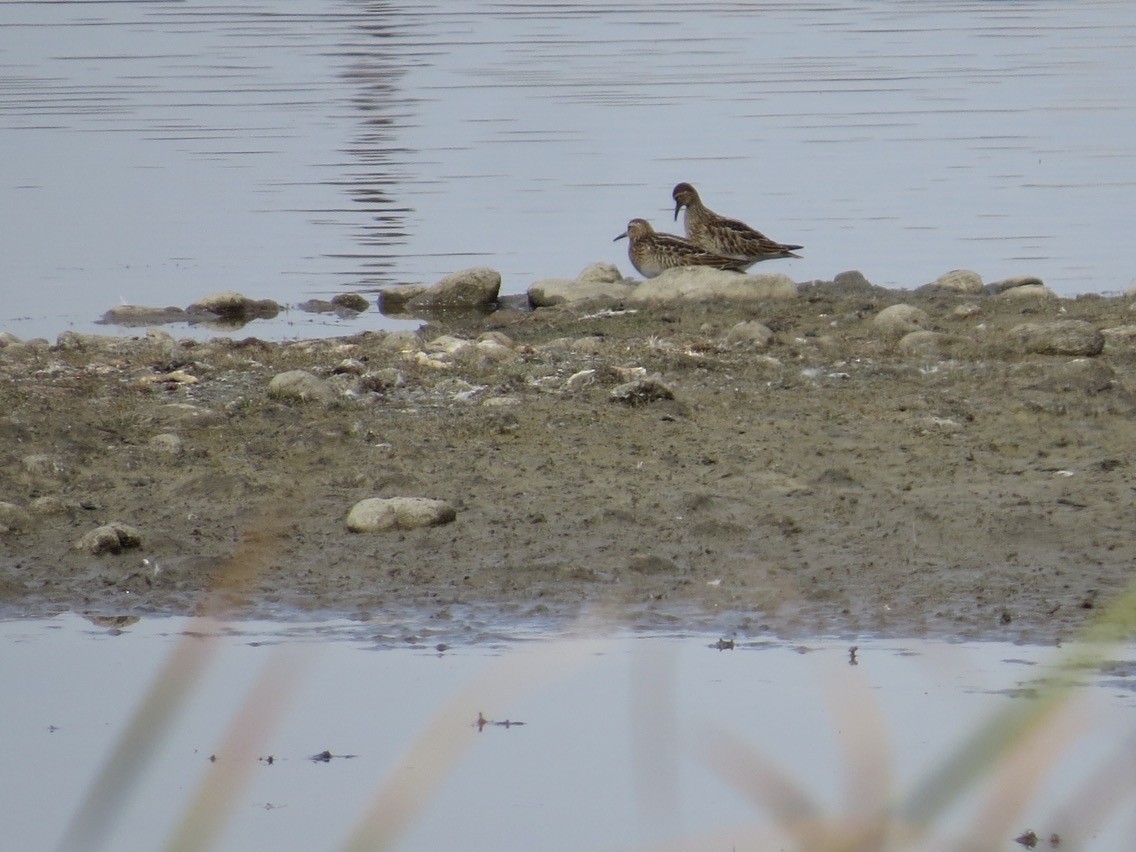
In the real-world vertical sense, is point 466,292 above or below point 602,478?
below

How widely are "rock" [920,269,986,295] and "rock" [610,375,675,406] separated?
11.9 feet

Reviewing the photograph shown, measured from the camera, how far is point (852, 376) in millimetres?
8133

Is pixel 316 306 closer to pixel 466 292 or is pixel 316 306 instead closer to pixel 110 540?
pixel 466 292

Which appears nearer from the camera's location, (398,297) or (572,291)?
(572,291)

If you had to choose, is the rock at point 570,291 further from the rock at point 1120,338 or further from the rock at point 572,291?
the rock at point 1120,338

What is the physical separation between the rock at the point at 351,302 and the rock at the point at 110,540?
18.0ft

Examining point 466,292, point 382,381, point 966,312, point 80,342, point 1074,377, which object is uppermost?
point 1074,377

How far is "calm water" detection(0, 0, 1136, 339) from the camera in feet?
42.4

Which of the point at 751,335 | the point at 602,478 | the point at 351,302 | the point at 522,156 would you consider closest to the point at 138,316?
the point at 351,302

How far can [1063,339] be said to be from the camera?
27.5 ft

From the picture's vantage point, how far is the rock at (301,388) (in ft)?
25.4

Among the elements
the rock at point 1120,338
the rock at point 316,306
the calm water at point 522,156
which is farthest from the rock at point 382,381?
the rock at point 316,306

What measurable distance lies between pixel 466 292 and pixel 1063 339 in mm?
4136

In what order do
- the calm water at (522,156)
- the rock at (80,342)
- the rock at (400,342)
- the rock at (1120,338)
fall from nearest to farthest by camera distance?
the rock at (1120,338), the rock at (400,342), the rock at (80,342), the calm water at (522,156)
